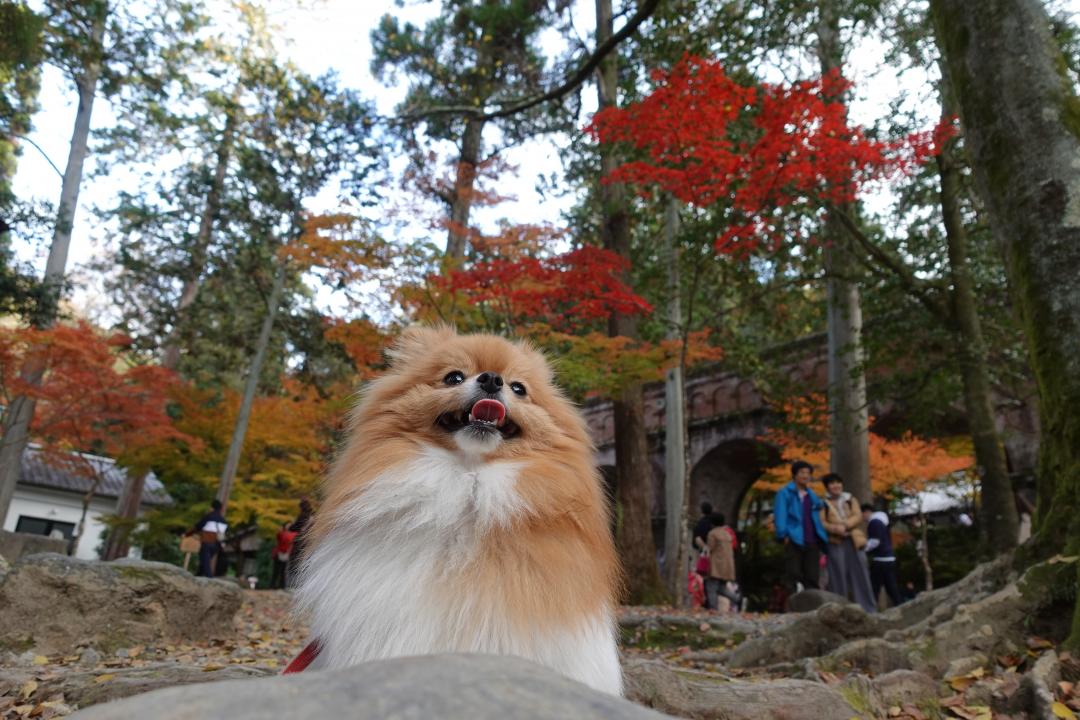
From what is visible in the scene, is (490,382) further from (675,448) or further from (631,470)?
(675,448)

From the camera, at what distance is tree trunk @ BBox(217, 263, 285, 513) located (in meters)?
16.1

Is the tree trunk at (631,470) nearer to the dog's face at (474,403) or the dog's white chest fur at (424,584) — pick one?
the dog's face at (474,403)

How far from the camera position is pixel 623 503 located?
12242 mm

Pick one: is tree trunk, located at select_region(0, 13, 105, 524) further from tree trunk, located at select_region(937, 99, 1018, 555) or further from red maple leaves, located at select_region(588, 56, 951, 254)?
tree trunk, located at select_region(937, 99, 1018, 555)

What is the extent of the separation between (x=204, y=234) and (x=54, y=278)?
6.03 m

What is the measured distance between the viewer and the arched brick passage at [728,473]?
2214cm

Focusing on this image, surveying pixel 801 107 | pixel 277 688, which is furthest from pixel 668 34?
pixel 277 688

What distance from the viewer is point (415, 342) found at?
3230 mm

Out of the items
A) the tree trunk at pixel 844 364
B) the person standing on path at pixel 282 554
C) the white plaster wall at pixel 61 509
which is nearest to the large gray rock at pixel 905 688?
the tree trunk at pixel 844 364

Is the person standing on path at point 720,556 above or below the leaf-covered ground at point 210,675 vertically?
above

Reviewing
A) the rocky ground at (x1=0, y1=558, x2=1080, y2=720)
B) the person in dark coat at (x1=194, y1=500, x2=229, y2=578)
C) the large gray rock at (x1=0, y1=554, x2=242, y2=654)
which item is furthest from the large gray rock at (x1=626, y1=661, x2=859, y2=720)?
the person in dark coat at (x1=194, y1=500, x2=229, y2=578)

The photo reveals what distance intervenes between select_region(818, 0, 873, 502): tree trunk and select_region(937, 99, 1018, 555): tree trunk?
5.10 ft

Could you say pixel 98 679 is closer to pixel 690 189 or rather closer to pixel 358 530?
pixel 358 530

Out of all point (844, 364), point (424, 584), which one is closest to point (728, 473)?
point (844, 364)
